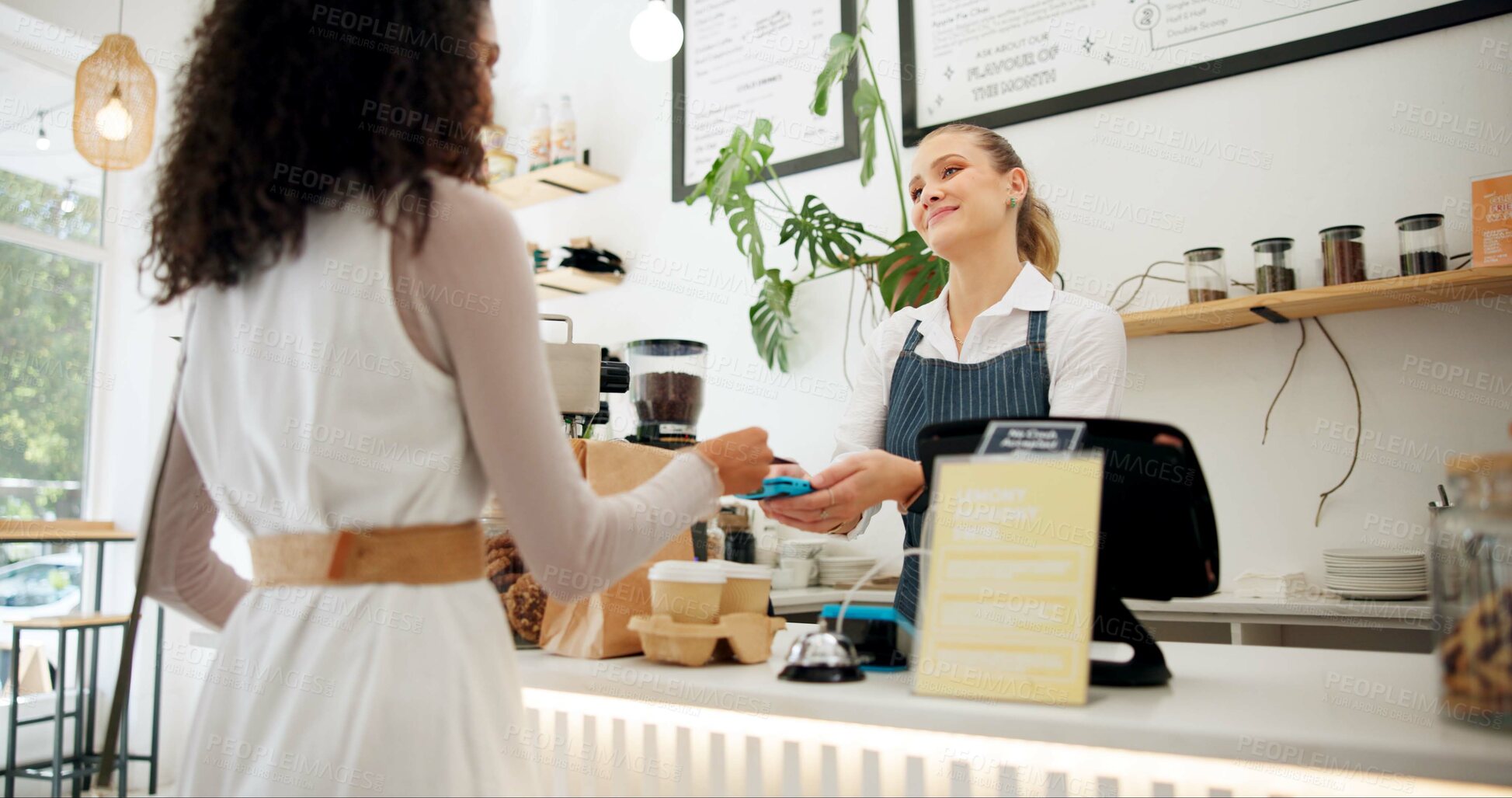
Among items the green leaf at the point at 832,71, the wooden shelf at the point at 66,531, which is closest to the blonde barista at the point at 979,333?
the green leaf at the point at 832,71

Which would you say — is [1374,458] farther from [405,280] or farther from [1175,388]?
[405,280]

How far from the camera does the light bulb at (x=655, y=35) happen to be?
3523 mm

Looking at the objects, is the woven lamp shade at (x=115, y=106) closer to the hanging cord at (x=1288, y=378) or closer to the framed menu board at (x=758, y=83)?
the framed menu board at (x=758, y=83)

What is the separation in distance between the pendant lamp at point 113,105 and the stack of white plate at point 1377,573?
416 centimetres

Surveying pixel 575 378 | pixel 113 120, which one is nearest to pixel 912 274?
pixel 575 378

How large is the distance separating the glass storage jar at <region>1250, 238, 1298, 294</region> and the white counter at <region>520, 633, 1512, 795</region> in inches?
65.5

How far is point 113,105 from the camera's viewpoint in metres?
3.66

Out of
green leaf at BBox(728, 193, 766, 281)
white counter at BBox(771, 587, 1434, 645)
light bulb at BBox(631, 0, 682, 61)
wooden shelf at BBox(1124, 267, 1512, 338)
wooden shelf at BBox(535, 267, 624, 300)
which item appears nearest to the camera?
white counter at BBox(771, 587, 1434, 645)

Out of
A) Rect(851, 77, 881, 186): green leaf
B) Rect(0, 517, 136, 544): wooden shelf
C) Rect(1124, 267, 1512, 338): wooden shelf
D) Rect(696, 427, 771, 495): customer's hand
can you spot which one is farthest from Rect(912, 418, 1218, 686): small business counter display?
Rect(0, 517, 136, 544): wooden shelf

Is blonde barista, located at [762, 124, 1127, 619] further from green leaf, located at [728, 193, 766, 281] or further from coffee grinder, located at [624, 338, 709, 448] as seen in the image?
green leaf, located at [728, 193, 766, 281]

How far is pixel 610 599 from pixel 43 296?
536cm

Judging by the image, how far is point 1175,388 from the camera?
3166mm

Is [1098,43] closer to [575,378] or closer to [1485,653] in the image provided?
[575,378]

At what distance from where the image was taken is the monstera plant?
10.6ft
